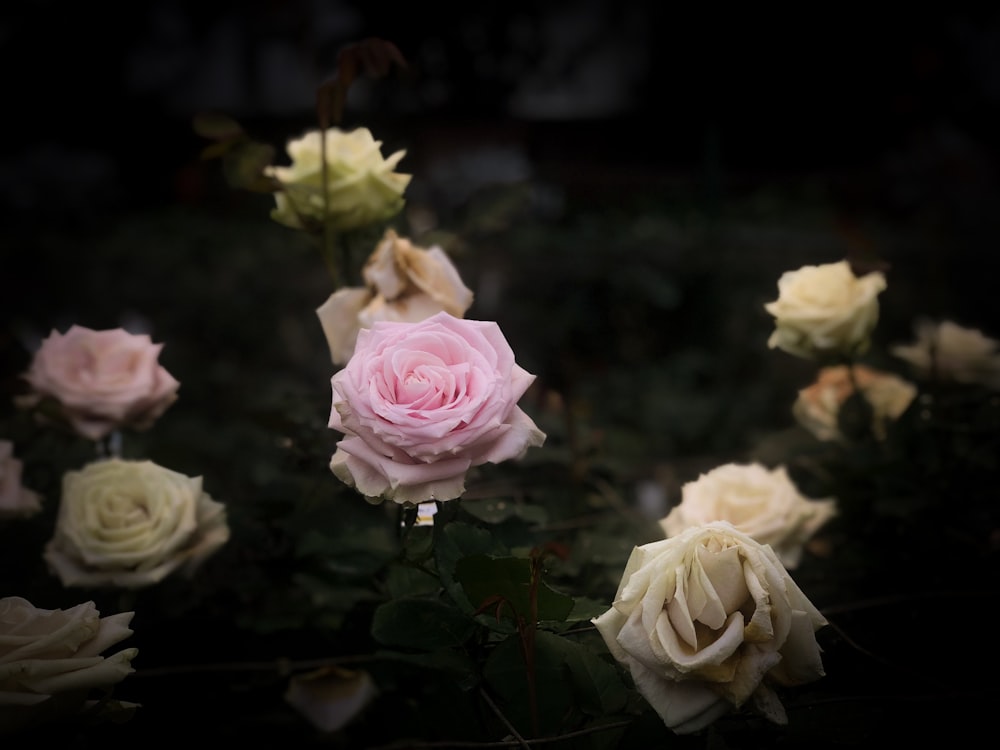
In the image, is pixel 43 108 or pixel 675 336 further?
pixel 43 108

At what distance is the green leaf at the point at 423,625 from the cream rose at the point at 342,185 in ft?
1.28

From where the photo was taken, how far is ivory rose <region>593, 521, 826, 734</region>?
20.6 inches

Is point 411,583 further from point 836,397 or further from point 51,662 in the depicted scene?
point 836,397

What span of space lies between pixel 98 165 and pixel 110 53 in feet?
2.21

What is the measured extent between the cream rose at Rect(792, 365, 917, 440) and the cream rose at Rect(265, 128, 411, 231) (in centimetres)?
60

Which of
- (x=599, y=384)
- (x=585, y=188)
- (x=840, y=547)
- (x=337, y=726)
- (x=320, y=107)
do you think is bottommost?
(x=599, y=384)

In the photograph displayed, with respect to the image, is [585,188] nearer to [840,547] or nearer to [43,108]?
[43,108]

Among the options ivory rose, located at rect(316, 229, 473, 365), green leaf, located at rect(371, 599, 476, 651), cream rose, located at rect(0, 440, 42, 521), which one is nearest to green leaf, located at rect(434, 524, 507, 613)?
green leaf, located at rect(371, 599, 476, 651)

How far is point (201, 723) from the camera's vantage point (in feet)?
2.78

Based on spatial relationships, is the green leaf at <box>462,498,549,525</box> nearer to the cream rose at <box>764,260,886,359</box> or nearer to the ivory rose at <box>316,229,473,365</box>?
the ivory rose at <box>316,229,473,365</box>

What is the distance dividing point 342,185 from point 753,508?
0.49 meters

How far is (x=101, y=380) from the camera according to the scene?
0.87m

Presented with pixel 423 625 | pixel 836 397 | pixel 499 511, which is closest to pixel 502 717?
pixel 423 625

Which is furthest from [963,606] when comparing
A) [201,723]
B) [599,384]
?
[599,384]
